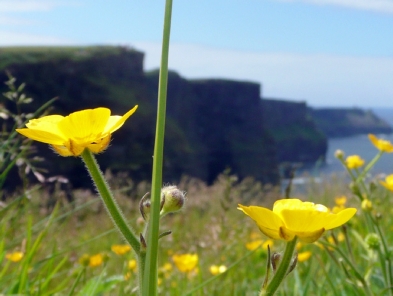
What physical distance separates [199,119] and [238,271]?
40.2m

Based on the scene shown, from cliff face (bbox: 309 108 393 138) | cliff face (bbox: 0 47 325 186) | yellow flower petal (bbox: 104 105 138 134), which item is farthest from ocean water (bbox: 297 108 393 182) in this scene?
cliff face (bbox: 0 47 325 186)

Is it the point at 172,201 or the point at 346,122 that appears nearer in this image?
the point at 172,201

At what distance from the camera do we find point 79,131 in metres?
0.60

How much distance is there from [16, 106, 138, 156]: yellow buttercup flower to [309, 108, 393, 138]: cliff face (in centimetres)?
6557

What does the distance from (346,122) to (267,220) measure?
7325 cm

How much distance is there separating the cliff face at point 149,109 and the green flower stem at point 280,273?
81.8ft

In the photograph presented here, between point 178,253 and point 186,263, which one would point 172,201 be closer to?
point 186,263

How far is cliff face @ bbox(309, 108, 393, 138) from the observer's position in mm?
67938

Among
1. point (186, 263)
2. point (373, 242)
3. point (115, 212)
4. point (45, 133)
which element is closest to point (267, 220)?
point (115, 212)

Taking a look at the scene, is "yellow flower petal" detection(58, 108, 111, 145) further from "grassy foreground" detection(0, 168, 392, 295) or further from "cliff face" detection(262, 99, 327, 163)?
"cliff face" detection(262, 99, 327, 163)

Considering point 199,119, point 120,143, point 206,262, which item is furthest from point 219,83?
point 206,262

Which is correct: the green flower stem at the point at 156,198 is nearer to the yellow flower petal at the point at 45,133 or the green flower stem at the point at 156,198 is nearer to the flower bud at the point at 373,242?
the yellow flower petal at the point at 45,133

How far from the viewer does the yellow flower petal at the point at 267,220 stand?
514 millimetres

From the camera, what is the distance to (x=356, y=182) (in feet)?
4.32
